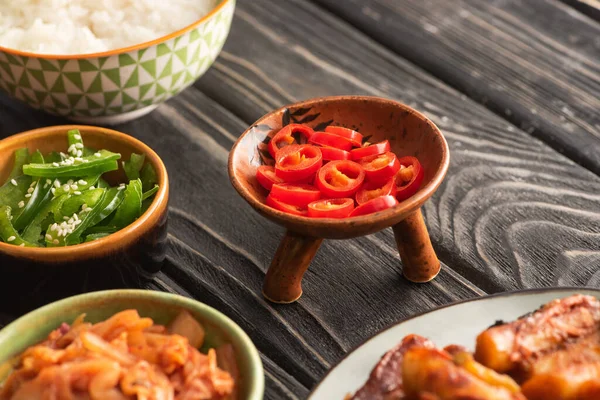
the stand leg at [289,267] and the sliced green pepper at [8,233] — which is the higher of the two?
the stand leg at [289,267]

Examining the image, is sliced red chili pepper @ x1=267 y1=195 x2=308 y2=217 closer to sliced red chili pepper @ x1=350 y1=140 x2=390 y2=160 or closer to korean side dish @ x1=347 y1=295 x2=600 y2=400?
sliced red chili pepper @ x1=350 y1=140 x2=390 y2=160

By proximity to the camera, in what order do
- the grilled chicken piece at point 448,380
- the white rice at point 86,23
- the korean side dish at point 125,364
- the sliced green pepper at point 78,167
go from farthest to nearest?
the white rice at point 86,23 < the sliced green pepper at point 78,167 < the korean side dish at point 125,364 < the grilled chicken piece at point 448,380

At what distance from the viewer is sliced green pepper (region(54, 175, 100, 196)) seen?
1730 mm

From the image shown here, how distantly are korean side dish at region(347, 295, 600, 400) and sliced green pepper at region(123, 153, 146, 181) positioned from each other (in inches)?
32.3

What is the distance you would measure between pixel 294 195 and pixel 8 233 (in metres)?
0.65

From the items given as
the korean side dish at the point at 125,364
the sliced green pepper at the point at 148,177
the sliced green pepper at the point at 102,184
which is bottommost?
Result: the sliced green pepper at the point at 102,184

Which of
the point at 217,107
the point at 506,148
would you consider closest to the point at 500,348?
the point at 506,148

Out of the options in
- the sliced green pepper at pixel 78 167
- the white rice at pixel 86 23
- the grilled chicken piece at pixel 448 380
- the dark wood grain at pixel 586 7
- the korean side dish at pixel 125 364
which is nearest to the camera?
the grilled chicken piece at pixel 448 380

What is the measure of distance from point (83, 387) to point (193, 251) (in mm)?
718

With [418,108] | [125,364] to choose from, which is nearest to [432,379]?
[125,364]

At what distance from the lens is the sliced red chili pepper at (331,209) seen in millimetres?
1627

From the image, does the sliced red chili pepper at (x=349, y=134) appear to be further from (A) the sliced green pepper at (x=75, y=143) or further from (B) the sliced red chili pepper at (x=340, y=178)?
(A) the sliced green pepper at (x=75, y=143)

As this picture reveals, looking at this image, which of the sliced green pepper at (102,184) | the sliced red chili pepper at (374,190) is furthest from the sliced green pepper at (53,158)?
the sliced red chili pepper at (374,190)

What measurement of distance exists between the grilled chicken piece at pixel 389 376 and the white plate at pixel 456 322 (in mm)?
98
